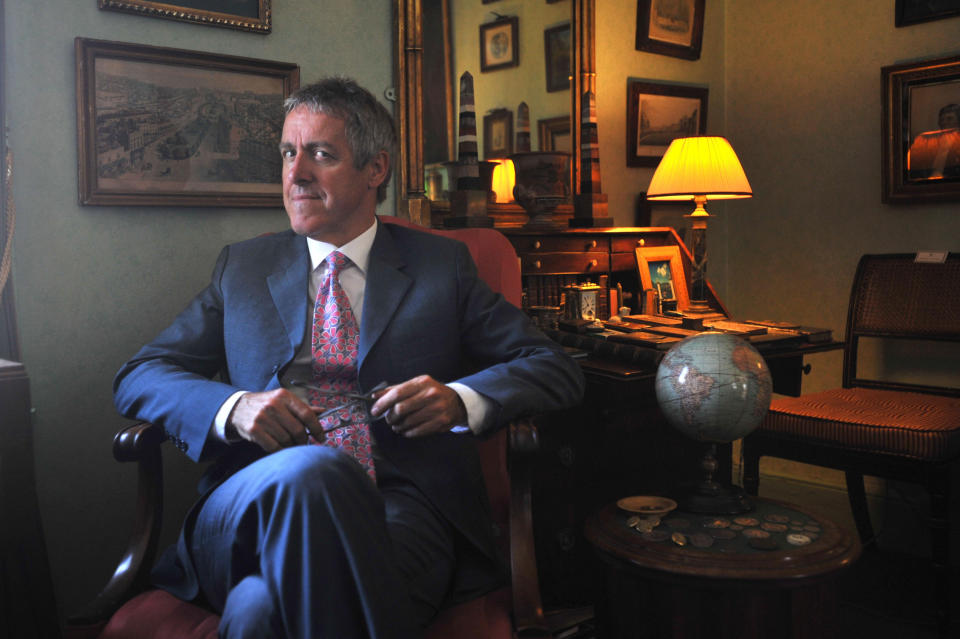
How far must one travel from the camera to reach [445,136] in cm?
299

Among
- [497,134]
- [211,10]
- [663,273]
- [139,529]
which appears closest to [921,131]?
[663,273]

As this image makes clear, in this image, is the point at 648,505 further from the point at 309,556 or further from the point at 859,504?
the point at 859,504

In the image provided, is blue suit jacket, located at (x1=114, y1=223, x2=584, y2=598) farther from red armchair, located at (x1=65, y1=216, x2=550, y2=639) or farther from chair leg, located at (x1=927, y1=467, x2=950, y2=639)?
chair leg, located at (x1=927, y1=467, x2=950, y2=639)

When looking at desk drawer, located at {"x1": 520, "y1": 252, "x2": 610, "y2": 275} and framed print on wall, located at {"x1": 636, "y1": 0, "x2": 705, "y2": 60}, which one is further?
framed print on wall, located at {"x1": 636, "y1": 0, "x2": 705, "y2": 60}

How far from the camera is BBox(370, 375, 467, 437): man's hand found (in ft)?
5.35

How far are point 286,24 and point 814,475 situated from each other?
3.29m

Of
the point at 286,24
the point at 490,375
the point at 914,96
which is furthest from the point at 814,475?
the point at 286,24

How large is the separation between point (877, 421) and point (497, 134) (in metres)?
1.72

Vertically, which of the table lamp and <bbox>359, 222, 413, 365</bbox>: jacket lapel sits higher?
the table lamp

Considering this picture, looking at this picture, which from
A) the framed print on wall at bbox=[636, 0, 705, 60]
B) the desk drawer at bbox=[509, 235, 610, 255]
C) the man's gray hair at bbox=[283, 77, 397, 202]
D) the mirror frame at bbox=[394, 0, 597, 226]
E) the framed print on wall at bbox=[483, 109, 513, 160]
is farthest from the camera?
the framed print on wall at bbox=[636, 0, 705, 60]

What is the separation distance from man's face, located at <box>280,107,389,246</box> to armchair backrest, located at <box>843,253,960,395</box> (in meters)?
2.31

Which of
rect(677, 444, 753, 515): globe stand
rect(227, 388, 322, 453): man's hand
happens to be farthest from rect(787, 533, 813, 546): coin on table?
rect(227, 388, 322, 453): man's hand

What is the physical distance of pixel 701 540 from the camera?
1.86 m

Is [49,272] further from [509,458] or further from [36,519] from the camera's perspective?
[509,458]
